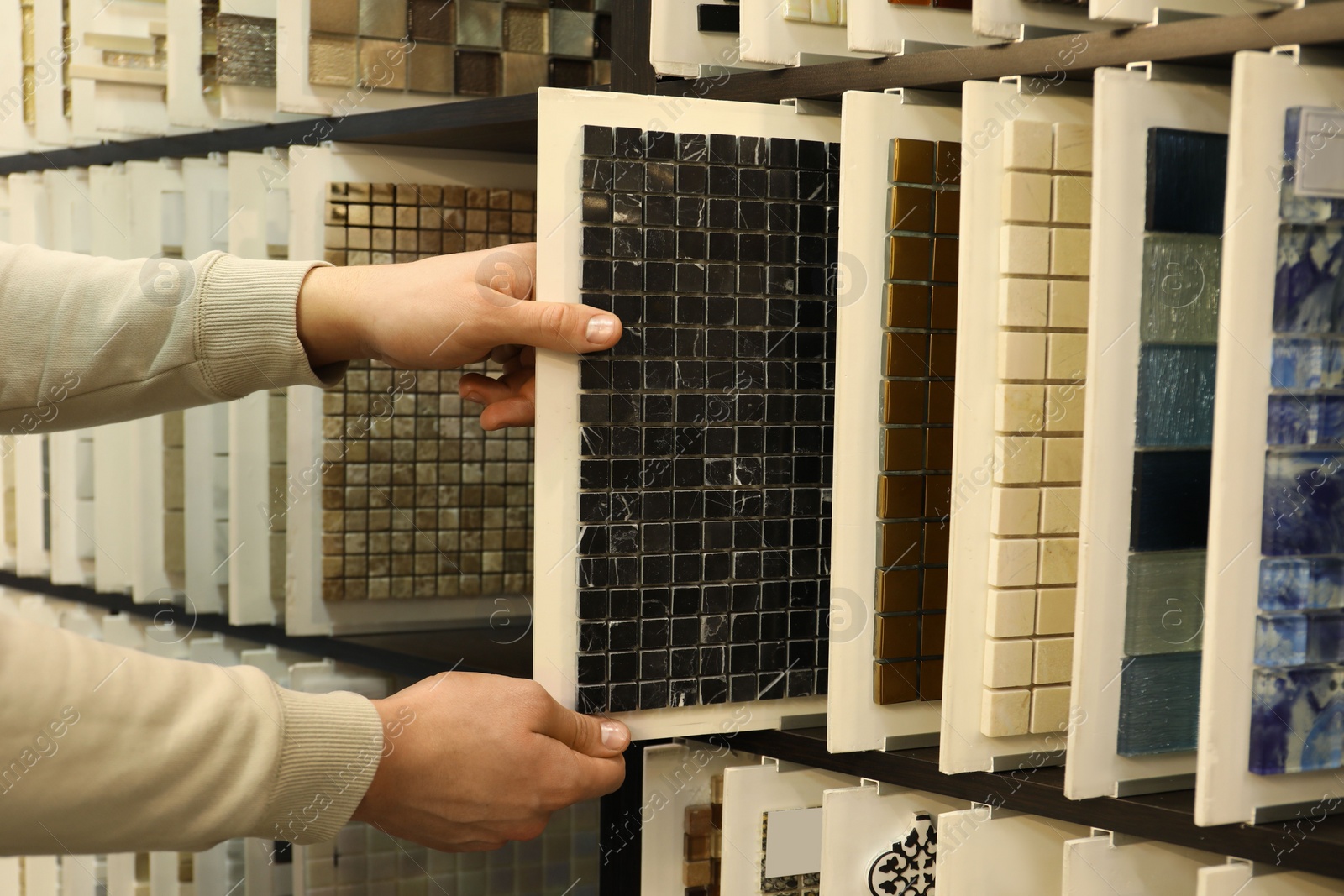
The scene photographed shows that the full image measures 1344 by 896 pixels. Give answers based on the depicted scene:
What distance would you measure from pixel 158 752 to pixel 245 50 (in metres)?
0.93

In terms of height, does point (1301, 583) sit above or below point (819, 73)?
below

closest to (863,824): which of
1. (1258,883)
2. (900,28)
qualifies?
(1258,883)

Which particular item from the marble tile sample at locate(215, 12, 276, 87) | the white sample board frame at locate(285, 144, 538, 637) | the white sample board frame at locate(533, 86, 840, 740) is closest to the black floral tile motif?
the white sample board frame at locate(533, 86, 840, 740)

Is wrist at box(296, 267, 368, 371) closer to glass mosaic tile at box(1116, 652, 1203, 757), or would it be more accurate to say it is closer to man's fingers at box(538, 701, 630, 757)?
man's fingers at box(538, 701, 630, 757)

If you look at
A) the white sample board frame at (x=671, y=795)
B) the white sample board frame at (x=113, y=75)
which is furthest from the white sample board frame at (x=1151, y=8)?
the white sample board frame at (x=113, y=75)

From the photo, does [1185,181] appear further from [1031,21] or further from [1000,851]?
[1000,851]

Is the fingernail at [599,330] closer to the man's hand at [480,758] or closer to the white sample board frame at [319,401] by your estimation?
the man's hand at [480,758]

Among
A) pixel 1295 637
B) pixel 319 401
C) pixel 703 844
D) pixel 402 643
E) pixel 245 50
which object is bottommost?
pixel 703 844

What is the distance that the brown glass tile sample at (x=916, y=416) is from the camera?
0.89 meters

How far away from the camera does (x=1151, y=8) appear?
78cm

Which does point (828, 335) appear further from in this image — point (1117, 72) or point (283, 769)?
point (283, 769)

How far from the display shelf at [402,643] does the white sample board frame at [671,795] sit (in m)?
0.19

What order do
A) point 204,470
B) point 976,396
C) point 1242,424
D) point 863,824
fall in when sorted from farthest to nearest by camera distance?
1. point 204,470
2. point 863,824
3. point 976,396
4. point 1242,424

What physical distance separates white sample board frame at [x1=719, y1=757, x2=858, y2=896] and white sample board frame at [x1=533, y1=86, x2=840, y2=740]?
0.26ft
